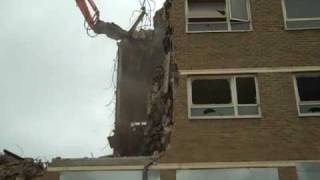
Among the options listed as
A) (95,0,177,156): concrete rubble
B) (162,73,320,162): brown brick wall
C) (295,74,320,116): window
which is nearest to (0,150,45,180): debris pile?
(95,0,177,156): concrete rubble

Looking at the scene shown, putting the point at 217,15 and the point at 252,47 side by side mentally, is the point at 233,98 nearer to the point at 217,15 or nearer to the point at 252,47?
the point at 252,47

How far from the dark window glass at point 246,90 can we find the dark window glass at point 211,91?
32cm

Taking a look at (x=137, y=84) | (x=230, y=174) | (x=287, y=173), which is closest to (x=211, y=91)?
(x=230, y=174)

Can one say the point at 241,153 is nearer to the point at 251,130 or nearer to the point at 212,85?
the point at 251,130

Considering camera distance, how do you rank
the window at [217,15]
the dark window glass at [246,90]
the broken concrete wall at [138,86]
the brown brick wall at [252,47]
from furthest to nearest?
the broken concrete wall at [138,86] → the window at [217,15] → the brown brick wall at [252,47] → the dark window glass at [246,90]

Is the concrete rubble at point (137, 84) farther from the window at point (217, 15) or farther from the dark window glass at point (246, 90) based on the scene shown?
the dark window glass at point (246, 90)

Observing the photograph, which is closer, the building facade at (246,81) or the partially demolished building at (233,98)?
the partially demolished building at (233,98)

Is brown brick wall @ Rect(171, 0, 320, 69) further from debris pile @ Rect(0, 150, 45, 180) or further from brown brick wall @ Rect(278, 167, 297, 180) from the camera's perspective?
debris pile @ Rect(0, 150, 45, 180)

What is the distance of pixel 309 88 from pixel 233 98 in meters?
2.32

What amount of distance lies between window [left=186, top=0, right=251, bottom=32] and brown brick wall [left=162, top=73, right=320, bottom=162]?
255 cm

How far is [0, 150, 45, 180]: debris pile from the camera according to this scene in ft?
64.0

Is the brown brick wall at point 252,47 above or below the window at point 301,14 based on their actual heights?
below

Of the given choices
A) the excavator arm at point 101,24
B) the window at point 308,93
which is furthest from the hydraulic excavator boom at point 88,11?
→ the window at point 308,93

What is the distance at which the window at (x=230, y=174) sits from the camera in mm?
14961
